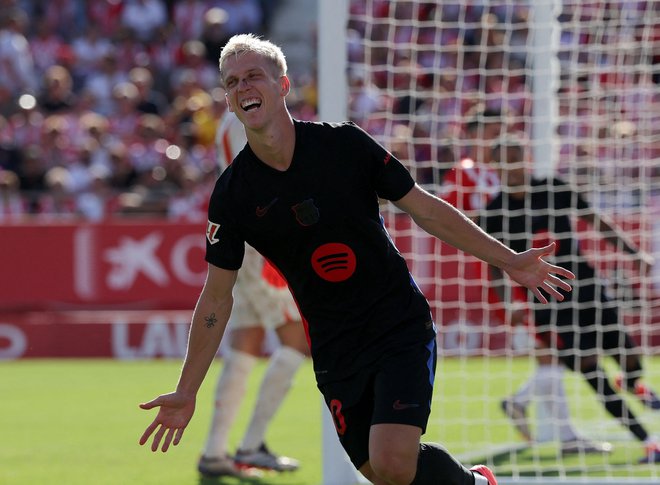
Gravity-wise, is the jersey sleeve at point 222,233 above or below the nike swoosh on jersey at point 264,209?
below

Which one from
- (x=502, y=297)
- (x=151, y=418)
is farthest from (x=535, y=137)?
(x=151, y=418)

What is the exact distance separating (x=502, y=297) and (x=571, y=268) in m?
0.56

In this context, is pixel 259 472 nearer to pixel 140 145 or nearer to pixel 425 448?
pixel 425 448

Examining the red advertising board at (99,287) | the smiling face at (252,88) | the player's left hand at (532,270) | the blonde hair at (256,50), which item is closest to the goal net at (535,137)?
the blonde hair at (256,50)

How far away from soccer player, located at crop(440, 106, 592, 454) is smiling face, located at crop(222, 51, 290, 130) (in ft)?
12.1

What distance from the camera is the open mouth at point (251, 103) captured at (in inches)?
199

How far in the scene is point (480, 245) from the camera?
5.15 m

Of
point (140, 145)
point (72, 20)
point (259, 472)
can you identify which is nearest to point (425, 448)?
point (259, 472)

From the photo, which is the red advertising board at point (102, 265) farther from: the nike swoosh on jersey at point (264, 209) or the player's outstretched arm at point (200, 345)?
the nike swoosh on jersey at point (264, 209)

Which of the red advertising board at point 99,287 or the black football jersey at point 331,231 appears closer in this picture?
the black football jersey at point 331,231

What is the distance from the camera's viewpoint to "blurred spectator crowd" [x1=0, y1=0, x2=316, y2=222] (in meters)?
16.9

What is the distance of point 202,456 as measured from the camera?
7.90m

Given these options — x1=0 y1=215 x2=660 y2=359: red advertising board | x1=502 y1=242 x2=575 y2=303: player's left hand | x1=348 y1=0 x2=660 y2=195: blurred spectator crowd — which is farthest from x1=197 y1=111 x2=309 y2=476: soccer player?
x1=0 y1=215 x2=660 y2=359: red advertising board

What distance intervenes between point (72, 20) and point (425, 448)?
60.1 ft
